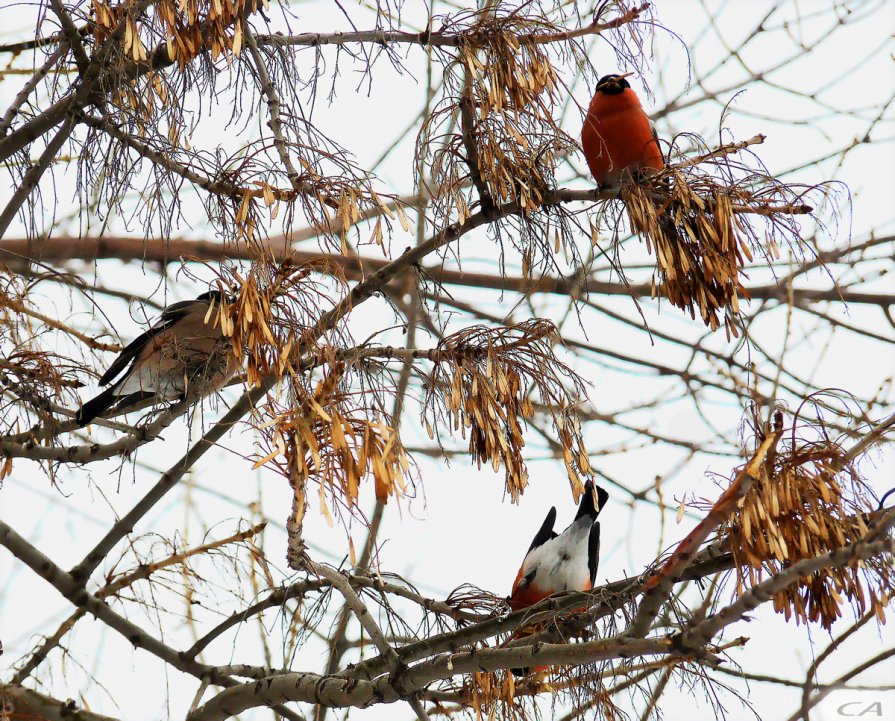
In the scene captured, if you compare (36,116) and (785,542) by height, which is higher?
(36,116)

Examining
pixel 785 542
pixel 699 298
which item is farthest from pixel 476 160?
pixel 785 542

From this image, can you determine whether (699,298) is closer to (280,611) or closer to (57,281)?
(280,611)

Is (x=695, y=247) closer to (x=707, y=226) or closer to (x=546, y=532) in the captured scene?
(x=707, y=226)

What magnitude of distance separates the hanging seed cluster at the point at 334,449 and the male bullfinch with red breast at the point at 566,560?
2.01 meters

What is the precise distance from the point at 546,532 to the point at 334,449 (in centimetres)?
237

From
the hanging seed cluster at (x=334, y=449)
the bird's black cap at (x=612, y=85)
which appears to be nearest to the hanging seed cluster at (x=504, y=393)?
the hanging seed cluster at (x=334, y=449)

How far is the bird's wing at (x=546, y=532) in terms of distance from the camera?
4191 millimetres

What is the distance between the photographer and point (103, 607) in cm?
279

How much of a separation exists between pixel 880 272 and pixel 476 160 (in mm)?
2446

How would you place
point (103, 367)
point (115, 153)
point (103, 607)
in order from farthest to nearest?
point (103, 367) < point (103, 607) < point (115, 153)

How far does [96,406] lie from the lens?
305 cm

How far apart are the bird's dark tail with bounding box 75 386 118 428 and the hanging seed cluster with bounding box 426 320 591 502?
108 cm

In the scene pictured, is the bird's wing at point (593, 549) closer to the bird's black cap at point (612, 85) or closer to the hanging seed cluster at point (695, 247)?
the bird's black cap at point (612, 85)

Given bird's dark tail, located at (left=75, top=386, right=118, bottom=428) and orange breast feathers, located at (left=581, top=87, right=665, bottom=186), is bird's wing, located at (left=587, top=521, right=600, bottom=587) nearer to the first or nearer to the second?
orange breast feathers, located at (left=581, top=87, right=665, bottom=186)
